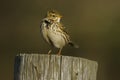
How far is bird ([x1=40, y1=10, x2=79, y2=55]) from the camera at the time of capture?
6711 millimetres

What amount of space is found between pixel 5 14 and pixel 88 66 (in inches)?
393

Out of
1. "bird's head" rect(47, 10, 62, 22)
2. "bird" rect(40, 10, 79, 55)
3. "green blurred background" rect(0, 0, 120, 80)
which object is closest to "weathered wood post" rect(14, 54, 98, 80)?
"bird" rect(40, 10, 79, 55)

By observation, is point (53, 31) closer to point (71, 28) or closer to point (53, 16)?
point (53, 16)

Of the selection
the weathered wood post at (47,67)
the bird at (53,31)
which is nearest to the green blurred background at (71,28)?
the bird at (53,31)

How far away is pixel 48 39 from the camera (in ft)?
22.2

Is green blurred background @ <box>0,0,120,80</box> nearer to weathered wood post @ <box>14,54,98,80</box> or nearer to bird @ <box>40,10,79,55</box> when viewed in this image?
bird @ <box>40,10,79,55</box>

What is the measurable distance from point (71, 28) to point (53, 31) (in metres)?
6.70

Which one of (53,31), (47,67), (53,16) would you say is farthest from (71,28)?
(47,67)

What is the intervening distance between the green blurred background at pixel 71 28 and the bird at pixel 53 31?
4.70 metres

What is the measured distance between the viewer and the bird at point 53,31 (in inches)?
264

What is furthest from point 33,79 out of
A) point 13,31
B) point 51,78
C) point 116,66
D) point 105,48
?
point 13,31

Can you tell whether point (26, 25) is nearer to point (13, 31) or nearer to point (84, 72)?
point (13, 31)

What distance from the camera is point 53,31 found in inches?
267

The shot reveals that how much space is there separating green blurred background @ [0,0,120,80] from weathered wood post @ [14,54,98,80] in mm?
6442
